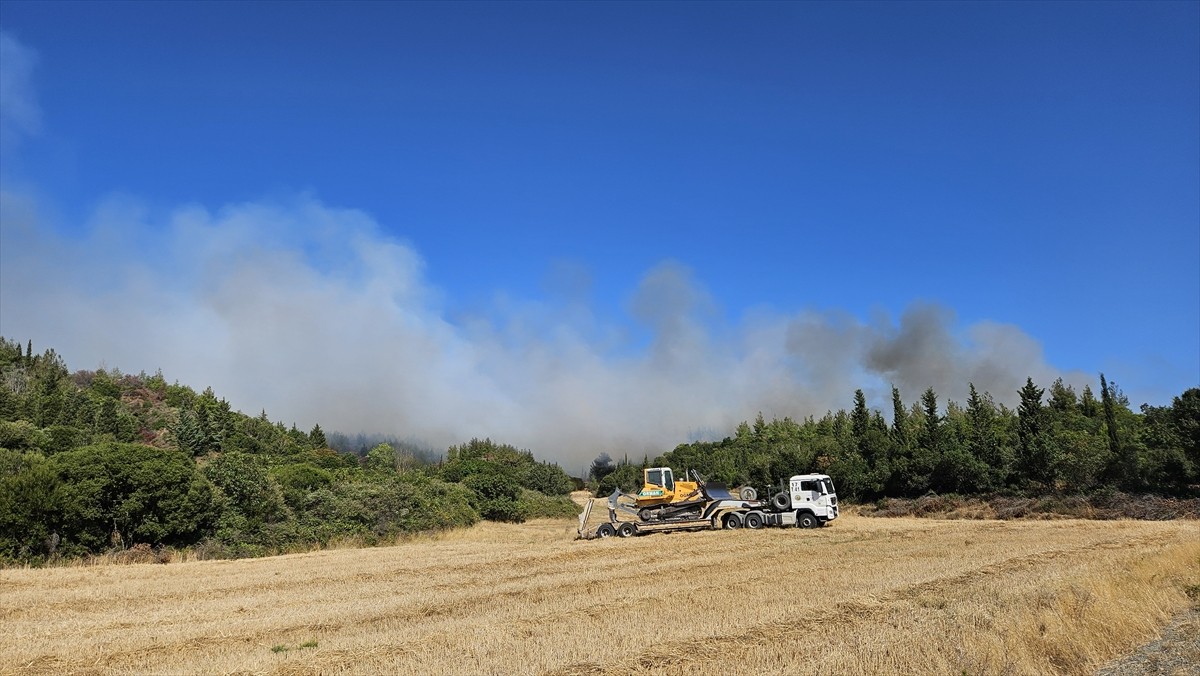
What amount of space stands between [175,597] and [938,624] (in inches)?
704

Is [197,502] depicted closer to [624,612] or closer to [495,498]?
[624,612]

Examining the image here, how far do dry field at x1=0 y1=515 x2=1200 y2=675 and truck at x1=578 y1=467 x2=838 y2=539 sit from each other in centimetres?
1007

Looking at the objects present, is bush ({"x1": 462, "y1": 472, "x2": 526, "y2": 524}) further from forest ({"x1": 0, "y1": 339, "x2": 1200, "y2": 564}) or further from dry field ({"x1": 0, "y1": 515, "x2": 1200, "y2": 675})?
dry field ({"x1": 0, "y1": 515, "x2": 1200, "y2": 675})

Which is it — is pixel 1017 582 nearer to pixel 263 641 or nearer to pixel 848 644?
pixel 848 644

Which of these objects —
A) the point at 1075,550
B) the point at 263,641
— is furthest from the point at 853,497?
the point at 263,641

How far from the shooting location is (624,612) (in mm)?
13602

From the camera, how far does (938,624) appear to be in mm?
11062

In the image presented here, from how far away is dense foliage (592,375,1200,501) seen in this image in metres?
42.6

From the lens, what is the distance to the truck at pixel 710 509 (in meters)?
35.3

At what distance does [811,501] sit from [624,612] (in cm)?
2515

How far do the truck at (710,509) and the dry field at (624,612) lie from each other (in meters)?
10.1

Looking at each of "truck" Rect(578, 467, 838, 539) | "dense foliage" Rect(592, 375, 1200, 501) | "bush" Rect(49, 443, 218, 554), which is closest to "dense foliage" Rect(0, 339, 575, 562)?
"bush" Rect(49, 443, 218, 554)

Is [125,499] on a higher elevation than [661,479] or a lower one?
lower

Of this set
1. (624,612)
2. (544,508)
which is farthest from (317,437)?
(624,612)
